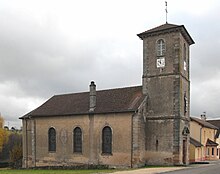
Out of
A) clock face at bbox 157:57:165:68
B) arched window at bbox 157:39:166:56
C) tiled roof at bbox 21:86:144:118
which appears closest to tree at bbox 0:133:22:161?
tiled roof at bbox 21:86:144:118

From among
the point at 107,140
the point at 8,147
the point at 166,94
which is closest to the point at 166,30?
the point at 166,94

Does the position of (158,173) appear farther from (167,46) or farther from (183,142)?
(167,46)

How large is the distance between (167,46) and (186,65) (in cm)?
378

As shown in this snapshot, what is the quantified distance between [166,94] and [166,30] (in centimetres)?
685

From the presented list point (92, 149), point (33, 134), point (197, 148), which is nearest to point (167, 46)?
point (92, 149)

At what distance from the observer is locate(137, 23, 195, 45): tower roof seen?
33344mm

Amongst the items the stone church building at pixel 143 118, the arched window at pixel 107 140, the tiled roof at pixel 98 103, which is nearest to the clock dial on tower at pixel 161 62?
the stone church building at pixel 143 118

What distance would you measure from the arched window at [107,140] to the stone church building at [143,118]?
74 mm

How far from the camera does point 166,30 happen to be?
1336 inches

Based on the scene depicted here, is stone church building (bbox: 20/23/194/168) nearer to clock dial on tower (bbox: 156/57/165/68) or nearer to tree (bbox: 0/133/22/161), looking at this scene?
clock dial on tower (bbox: 156/57/165/68)

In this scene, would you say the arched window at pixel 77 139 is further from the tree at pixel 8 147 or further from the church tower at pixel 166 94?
the tree at pixel 8 147

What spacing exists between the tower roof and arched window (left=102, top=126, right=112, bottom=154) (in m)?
11.1

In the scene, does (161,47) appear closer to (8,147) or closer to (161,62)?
(161,62)

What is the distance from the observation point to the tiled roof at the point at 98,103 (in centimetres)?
3419
